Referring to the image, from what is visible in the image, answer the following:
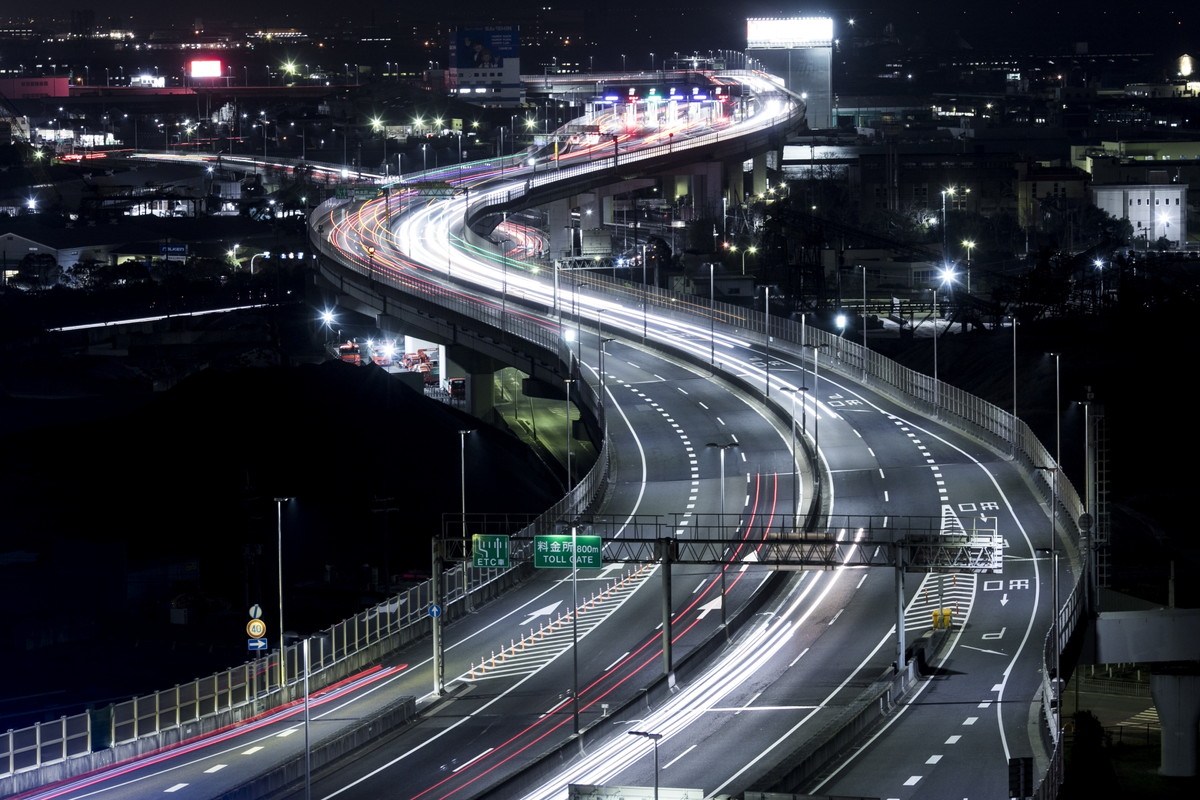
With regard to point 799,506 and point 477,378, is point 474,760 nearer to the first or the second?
point 799,506

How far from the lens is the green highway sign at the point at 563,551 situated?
46750 mm

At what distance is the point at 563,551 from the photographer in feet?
154

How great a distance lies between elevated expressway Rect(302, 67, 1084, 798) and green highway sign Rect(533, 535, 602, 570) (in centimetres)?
242

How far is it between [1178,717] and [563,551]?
16.6 metres

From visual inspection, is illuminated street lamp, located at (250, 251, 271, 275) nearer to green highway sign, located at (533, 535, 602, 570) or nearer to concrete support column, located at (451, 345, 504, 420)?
concrete support column, located at (451, 345, 504, 420)

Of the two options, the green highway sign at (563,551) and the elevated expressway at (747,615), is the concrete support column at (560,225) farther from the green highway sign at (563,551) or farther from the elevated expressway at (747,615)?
the green highway sign at (563,551)

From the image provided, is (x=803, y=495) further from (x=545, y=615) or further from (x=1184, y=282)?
(x=1184, y=282)

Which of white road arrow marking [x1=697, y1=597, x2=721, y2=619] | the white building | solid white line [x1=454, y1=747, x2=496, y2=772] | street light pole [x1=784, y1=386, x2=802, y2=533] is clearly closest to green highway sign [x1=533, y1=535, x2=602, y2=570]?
solid white line [x1=454, y1=747, x2=496, y2=772]

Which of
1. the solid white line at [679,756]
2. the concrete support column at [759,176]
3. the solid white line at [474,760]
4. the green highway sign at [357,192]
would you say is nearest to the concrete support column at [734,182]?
the concrete support column at [759,176]

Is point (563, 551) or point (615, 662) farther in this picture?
point (615, 662)

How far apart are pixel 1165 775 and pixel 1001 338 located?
2254 inches

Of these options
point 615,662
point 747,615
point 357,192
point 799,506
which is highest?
point 357,192

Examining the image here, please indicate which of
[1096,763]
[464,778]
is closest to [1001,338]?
[1096,763]

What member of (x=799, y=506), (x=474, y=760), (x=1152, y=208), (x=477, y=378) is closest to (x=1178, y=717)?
(x=799, y=506)
